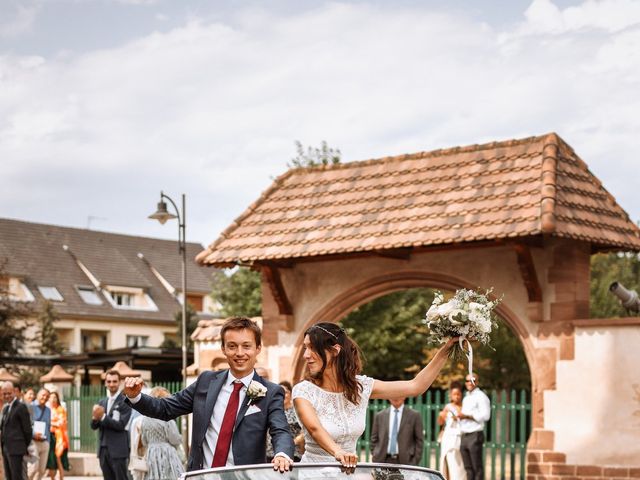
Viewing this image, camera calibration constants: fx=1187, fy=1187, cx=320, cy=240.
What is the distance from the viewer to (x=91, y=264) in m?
66.6

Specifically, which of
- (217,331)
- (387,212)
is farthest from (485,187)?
(217,331)

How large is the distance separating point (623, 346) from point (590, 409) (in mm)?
1012

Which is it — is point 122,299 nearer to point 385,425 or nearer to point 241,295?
point 241,295

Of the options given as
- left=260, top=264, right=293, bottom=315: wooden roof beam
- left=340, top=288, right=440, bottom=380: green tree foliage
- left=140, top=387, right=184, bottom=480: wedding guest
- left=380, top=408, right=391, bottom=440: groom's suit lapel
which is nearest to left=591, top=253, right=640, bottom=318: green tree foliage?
left=340, top=288, right=440, bottom=380: green tree foliage

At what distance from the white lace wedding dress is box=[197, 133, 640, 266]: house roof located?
10.4m

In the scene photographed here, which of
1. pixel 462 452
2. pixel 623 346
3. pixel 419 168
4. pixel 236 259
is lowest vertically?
pixel 462 452

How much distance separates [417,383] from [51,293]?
57.5 metres

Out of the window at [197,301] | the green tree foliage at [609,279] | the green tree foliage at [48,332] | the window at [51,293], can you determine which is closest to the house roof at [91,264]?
the window at [51,293]

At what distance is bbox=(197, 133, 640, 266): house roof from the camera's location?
17156 millimetres

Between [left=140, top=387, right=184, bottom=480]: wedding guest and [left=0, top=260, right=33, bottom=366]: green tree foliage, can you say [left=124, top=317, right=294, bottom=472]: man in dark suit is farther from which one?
[left=0, top=260, right=33, bottom=366]: green tree foliage

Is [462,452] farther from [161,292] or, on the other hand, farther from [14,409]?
[161,292]

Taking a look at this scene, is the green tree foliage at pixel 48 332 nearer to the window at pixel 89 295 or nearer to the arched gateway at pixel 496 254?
the window at pixel 89 295

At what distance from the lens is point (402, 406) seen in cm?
1598

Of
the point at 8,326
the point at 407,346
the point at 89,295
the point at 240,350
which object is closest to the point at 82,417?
the point at 8,326
